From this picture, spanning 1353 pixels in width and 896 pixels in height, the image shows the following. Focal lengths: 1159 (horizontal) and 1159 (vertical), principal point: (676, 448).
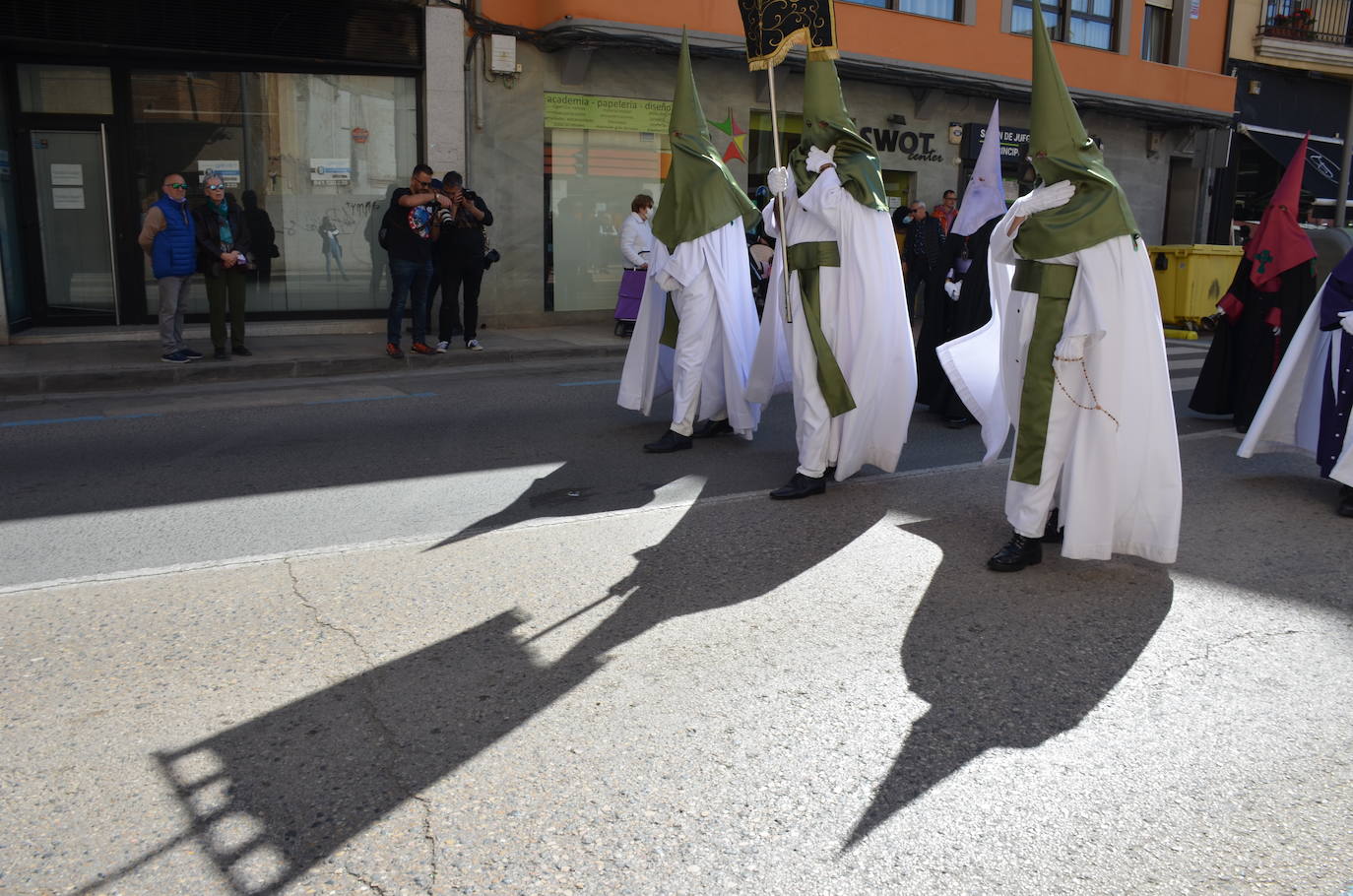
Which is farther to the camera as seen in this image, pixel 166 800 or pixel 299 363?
pixel 299 363

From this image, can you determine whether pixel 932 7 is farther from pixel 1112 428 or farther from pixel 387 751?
pixel 387 751

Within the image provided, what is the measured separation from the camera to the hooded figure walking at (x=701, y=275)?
24.4ft

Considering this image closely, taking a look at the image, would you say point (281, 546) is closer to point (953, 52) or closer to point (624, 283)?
point (624, 283)

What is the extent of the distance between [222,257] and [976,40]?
1352 cm

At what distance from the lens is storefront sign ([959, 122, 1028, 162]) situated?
19.9 meters

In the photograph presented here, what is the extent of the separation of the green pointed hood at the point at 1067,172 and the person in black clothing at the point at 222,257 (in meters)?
8.57

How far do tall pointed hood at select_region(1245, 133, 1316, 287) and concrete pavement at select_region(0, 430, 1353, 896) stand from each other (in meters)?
3.86

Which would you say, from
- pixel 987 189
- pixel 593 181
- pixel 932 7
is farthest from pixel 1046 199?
A: pixel 932 7

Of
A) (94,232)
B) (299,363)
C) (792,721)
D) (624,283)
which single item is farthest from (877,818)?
(94,232)

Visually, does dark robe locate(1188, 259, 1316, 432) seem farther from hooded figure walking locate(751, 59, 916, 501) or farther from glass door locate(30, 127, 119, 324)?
glass door locate(30, 127, 119, 324)

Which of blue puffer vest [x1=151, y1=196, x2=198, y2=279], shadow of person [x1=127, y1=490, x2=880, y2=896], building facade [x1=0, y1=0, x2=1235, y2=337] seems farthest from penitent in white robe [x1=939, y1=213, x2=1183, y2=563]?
building facade [x1=0, y1=0, x2=1235, y2=337]

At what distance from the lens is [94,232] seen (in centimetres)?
1360

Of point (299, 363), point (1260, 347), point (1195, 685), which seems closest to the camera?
point (1195, 685)

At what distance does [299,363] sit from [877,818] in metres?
9.64
